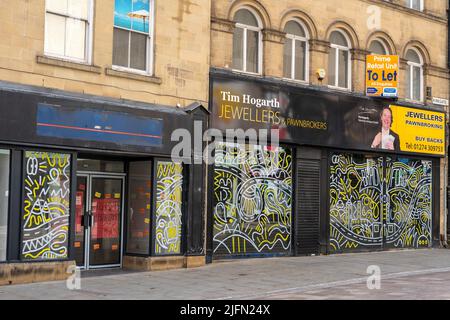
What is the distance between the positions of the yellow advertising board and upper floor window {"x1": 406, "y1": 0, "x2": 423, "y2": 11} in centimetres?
326

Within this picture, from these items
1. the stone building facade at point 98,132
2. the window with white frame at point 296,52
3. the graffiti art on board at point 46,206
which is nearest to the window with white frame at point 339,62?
the window with white frame at point 296,52

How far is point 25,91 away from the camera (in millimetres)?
13617

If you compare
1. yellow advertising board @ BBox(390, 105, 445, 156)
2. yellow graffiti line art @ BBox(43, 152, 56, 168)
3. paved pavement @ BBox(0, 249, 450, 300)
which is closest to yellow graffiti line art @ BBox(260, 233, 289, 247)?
paved pavement @ BBox(0, 249, 450, 300)

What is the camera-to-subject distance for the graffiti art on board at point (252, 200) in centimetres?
1777

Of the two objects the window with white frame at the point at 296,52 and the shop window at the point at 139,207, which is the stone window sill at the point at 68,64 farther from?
the window with white frame at the point at 296,52

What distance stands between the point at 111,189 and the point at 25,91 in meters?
3.56

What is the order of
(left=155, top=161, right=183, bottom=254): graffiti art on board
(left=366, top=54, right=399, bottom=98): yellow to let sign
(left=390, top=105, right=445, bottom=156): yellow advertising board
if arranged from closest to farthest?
(left=155, top=161, right=183, bottom=254): graffiti art on board → (left=366, top=54, right=399, bottom=98): yellow to let sign → (left=390, top=105, right=445, bottom=156): yellow advertising board

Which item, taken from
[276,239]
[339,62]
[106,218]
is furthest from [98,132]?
[339,62]

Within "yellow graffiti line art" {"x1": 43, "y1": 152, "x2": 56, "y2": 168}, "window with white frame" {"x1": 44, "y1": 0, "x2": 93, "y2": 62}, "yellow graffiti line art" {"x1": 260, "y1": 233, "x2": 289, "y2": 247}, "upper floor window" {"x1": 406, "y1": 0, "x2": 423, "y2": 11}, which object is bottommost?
"yellow graffiti line art" {"x1": 260, "y1": 233, "x2": 289, "y2": 247}

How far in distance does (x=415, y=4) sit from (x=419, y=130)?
401 cm

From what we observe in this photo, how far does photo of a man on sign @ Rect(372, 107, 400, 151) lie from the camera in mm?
21344

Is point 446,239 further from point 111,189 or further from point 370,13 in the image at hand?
point 111,189

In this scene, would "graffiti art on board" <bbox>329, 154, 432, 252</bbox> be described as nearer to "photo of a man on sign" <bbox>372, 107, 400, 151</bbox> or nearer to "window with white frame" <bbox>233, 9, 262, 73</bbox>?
"photo of a man on sign" <bbox>372, 107, 400, 151</bbox>

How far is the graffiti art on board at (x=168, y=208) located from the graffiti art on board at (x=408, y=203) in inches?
309
